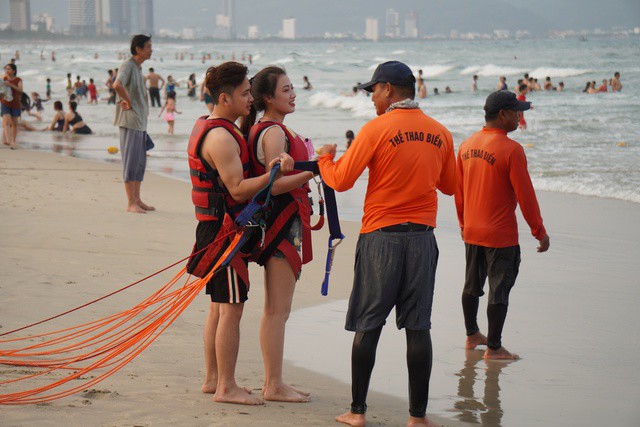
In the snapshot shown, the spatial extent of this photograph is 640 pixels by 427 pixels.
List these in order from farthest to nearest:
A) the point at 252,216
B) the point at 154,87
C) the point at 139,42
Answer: the point at 154,87, the point at 139,42, the point at 252,216

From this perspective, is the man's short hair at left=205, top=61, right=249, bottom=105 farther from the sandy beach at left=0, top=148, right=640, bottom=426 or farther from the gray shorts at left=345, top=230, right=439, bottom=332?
the sandy beach at left=0, top=148, right=640, bottom=426

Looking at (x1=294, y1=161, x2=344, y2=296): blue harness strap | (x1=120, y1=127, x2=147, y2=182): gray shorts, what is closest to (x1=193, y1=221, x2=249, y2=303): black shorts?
(x1=294, y1=161, x2=344, y2=296): blue harness strap

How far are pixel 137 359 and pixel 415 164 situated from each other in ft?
6.55

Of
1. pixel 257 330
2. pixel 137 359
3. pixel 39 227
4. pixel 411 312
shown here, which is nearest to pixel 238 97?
pixel 411 312

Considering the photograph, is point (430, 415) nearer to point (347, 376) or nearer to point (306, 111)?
point (347, 376)

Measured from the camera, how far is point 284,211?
4293mm

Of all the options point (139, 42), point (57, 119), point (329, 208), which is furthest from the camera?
point (57, 119)

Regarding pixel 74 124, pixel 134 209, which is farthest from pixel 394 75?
pixel 74 124

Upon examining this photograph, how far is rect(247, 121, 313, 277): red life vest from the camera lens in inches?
168

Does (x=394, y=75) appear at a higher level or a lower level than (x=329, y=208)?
higher

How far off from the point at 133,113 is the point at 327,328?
4.37 meters

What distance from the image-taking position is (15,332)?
520 cm

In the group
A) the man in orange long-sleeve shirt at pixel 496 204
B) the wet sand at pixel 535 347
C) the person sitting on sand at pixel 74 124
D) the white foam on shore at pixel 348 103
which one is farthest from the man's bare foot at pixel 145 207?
the white foam on shore at pixel 348 103

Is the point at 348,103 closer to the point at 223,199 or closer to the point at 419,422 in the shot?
the point at 223,199
